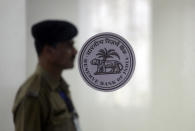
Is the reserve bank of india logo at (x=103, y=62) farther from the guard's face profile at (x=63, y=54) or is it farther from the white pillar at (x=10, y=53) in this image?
the white pillar at (x=10, y=53)

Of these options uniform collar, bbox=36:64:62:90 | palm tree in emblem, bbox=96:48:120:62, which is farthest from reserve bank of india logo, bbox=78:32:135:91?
uniform collar, bbox=36:64:62:90

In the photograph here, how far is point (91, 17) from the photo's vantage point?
1.23 metres

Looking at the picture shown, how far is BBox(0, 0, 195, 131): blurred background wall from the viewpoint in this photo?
A: 116cm

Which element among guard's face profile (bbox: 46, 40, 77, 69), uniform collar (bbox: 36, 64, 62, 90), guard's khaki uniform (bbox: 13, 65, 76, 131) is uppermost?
guard's face profile (bbox: 46, 40, 77, 69)

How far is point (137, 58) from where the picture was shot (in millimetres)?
1226

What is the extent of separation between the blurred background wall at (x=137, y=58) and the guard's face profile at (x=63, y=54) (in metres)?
0.03

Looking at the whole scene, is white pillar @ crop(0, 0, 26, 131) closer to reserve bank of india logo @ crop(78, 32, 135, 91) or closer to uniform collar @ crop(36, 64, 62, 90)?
uniform collar @ crop(36, 64, 62, 90)

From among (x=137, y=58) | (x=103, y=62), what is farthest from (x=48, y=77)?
(x=137, y=58)

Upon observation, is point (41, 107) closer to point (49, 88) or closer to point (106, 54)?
point (49, 88)

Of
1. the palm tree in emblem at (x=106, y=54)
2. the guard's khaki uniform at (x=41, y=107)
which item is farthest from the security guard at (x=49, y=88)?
the palm tree in emblem at (x=106, y=54)

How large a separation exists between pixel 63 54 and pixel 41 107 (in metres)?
0.21

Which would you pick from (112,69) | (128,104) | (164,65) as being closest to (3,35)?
(112,69)

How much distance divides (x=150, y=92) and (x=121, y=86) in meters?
0.18

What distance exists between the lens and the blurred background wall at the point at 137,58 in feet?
Answer: 3.80
